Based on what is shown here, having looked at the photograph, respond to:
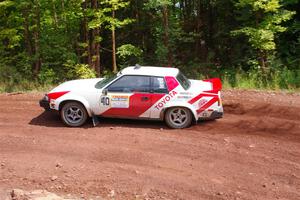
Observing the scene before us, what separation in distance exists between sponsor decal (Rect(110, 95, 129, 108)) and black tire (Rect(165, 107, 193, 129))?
3.62 feet

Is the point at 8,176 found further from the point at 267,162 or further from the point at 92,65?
the point at 92,65

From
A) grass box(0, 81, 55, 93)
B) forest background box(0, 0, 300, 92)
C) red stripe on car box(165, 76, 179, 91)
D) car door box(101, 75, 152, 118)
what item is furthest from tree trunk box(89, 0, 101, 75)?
red stripe on car box(165, 76, 179, 91)

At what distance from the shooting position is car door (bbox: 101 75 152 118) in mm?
10289

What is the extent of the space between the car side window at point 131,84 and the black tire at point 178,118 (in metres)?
0.87

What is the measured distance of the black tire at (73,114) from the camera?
34.3 ft

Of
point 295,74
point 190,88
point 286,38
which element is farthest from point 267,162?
point 286,38

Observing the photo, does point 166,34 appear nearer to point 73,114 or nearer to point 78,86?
point 78,86

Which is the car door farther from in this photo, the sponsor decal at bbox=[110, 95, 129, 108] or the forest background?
the forest background

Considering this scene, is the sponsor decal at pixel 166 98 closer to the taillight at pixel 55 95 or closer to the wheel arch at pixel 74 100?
the wheel arch at pixel 74 100

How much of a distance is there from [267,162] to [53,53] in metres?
15.5

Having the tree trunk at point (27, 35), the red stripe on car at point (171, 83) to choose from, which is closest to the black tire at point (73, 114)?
the red stripe on car at point (171, 83)

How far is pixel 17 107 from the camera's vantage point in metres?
12.3

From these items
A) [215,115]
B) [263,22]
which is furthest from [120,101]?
[263,22]

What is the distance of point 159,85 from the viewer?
10312 millimetres
